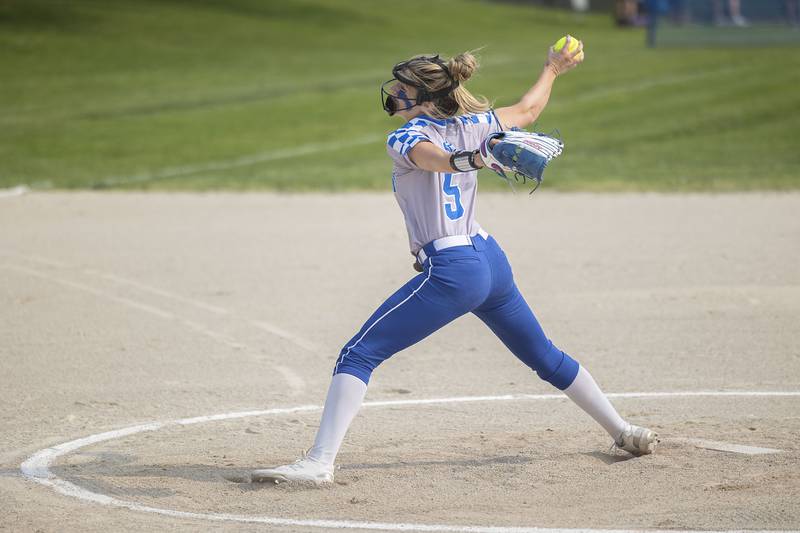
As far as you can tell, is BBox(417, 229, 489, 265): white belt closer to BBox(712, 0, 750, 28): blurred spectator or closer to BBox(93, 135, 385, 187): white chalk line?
BBox(93, 135, 385, 187): white chalk line

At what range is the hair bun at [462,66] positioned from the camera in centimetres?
535

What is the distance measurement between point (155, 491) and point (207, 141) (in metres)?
16.3

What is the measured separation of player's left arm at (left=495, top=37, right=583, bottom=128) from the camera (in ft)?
18.7

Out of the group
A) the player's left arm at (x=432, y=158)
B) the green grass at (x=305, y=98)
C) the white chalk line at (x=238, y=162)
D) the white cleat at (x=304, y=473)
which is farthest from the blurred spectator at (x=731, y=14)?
the white cleat at (x=304, y=473)

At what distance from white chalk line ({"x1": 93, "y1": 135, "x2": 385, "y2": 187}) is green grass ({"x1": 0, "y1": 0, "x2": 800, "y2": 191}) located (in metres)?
0.07

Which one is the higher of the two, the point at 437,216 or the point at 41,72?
the point at 41,72

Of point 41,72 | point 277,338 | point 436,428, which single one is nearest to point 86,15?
point 41,72

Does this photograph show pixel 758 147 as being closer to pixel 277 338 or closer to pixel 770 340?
pixel 770 340

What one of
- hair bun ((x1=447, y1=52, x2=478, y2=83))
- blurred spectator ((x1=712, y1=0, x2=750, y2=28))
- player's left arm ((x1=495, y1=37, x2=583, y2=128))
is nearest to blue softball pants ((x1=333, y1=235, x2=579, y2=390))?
player's left arm ((x1=495, y1=37, x2=583, y2=128))

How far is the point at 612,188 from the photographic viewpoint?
1620 cm

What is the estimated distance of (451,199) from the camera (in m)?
5.50

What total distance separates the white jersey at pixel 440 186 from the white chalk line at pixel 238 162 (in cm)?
1219

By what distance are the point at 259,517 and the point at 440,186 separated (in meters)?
1.68

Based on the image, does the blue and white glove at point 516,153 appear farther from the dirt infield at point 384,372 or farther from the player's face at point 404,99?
the dirt infield at point 384,372
